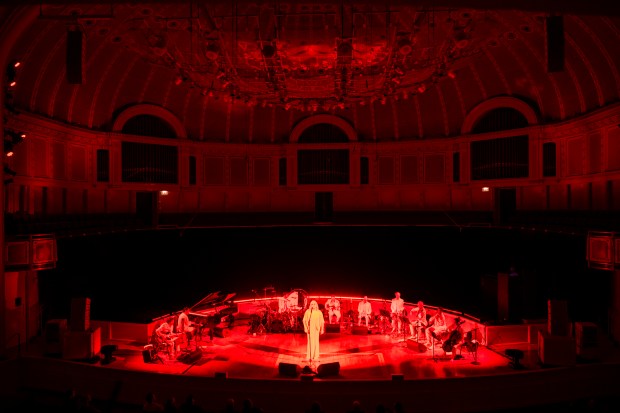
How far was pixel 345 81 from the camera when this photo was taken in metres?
11.2

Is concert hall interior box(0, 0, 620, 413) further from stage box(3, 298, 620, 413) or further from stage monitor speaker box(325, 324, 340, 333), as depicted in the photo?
stage monitor speaker box(325, 324, 340, 333)

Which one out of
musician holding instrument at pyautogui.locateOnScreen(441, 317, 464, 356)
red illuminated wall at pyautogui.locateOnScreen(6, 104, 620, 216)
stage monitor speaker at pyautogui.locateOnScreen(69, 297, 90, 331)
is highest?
red illuminated wall at pyautogui.locateOnScreen(6, 104, 620, 216)

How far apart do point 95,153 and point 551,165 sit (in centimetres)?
1784

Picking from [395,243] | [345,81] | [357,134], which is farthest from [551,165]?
[345,81]

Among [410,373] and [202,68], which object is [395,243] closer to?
[410,373]

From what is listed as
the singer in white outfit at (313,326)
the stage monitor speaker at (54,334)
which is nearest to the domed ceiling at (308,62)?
the singer in white outfit at (313,326)

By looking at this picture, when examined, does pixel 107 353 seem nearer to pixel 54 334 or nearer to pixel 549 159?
pixel 54 334

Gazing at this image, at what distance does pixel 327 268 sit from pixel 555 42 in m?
12.8

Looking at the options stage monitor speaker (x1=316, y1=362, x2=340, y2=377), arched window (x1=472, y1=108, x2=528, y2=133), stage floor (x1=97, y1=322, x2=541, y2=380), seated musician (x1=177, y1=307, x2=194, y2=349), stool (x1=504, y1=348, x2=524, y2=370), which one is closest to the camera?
stage monitor speaker (x1=316, y1=362, x2=340, y2=377)

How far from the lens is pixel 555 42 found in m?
9.63

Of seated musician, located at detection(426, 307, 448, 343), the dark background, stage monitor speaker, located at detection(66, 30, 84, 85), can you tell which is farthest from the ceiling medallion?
the dark background

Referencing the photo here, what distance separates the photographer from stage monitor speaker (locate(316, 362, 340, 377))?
1092 centimetres

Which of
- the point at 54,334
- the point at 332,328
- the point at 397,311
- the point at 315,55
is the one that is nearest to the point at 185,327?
the point at 54,334

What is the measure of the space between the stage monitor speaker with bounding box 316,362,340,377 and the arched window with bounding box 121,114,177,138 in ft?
45.2
